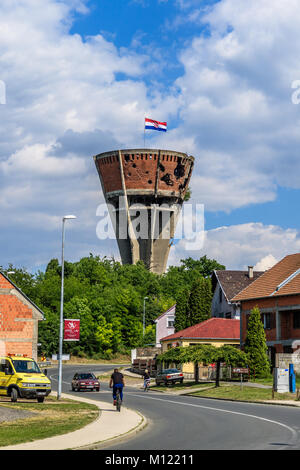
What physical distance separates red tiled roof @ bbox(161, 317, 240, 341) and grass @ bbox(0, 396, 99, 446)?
115ft

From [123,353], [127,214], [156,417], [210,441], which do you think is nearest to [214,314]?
[123,353]

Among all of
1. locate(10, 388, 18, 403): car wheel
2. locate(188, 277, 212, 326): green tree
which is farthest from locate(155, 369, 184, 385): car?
locate(188, 277, 212, 326): green tree

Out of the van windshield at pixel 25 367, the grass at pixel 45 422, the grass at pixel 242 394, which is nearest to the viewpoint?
the grass at pixel 45 422

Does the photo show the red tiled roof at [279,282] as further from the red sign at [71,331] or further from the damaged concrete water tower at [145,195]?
the damaged concrete water tower at [145,195]

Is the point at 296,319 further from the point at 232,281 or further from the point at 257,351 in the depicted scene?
the point at 232,281

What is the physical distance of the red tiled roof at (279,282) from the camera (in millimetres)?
54812

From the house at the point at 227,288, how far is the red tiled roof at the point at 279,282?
1317 cm

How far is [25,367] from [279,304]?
91.1 ft

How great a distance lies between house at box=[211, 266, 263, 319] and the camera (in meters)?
75.5

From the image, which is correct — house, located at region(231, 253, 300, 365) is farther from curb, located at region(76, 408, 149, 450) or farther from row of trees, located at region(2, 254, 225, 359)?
curb, located at region(76, 408, 149, 450)

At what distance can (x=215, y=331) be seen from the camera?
6462cm

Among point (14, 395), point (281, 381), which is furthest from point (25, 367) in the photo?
point (281, 381)

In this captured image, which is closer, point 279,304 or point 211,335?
point 279,304

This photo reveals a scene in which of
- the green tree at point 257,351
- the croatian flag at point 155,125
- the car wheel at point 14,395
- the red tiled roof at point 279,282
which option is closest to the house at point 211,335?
the red tiled roof at point 279,282
